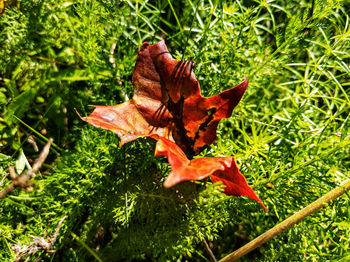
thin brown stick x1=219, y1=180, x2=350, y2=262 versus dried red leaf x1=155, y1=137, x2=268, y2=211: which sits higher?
dried red leaf x1=155, y1=137, x2=268, y2=211

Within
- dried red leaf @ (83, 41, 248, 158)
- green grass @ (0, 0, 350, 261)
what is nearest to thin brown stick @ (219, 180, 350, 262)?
green grass @ (0, 0, 350, 261)

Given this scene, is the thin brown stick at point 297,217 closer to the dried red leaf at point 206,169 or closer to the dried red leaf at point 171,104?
the dried red leaf at point 206,169

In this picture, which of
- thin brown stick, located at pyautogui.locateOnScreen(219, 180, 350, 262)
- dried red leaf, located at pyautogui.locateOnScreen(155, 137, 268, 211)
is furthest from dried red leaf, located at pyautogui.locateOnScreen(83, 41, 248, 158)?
thin brown stick, located at pyautogui.locateOnScreen(219, 180, 350, 262)

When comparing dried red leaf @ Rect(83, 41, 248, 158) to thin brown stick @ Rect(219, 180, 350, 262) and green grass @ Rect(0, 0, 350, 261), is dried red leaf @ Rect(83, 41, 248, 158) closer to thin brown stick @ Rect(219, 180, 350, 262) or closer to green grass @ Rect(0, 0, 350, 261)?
green grass @ Rect(0, 0, 350, 261)

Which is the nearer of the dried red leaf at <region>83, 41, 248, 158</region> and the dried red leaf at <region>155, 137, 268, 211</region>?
the dried red leaf at <region>155, 137, 268, 211</region>

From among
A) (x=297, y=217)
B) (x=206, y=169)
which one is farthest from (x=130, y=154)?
(x=297, y=217)

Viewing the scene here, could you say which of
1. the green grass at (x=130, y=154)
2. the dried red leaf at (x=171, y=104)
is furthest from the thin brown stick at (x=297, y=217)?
the dried red leaf at (x=171, y=104)
